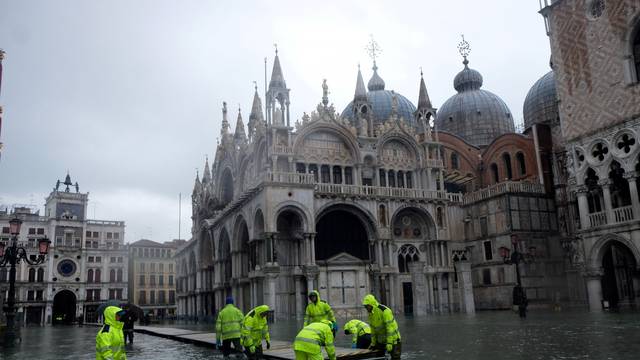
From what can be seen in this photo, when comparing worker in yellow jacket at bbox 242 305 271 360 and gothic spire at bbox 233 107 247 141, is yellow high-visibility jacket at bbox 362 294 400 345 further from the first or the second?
gothic spire at bbox 233 107 247 141

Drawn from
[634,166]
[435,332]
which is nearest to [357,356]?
[435,332]

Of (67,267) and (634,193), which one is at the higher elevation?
(67,267)

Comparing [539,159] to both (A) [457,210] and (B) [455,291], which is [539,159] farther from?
(B) [455,291]

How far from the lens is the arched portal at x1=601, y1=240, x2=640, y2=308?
36.8 m

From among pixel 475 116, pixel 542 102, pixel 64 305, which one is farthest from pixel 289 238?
pixel 64 305

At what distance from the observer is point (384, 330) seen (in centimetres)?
1069

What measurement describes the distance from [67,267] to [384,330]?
7871cm

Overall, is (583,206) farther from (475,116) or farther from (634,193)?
(475,116)

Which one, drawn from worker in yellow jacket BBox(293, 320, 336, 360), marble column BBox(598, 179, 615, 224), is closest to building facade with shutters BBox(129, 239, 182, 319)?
marble column BBox(598, 179, 615, 224)

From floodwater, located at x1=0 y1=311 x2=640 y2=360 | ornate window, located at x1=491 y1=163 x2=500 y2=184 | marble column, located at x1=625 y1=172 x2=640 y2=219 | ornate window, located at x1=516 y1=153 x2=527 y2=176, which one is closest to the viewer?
floodwater, located at x1=0 y1=311 x2=640 y2=360

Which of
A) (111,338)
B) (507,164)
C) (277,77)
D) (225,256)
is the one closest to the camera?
(111,338)

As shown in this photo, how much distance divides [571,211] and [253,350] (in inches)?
1257

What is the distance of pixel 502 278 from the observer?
40.2 metres

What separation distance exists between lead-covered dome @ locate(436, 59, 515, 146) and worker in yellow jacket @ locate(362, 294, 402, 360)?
51286 mm
